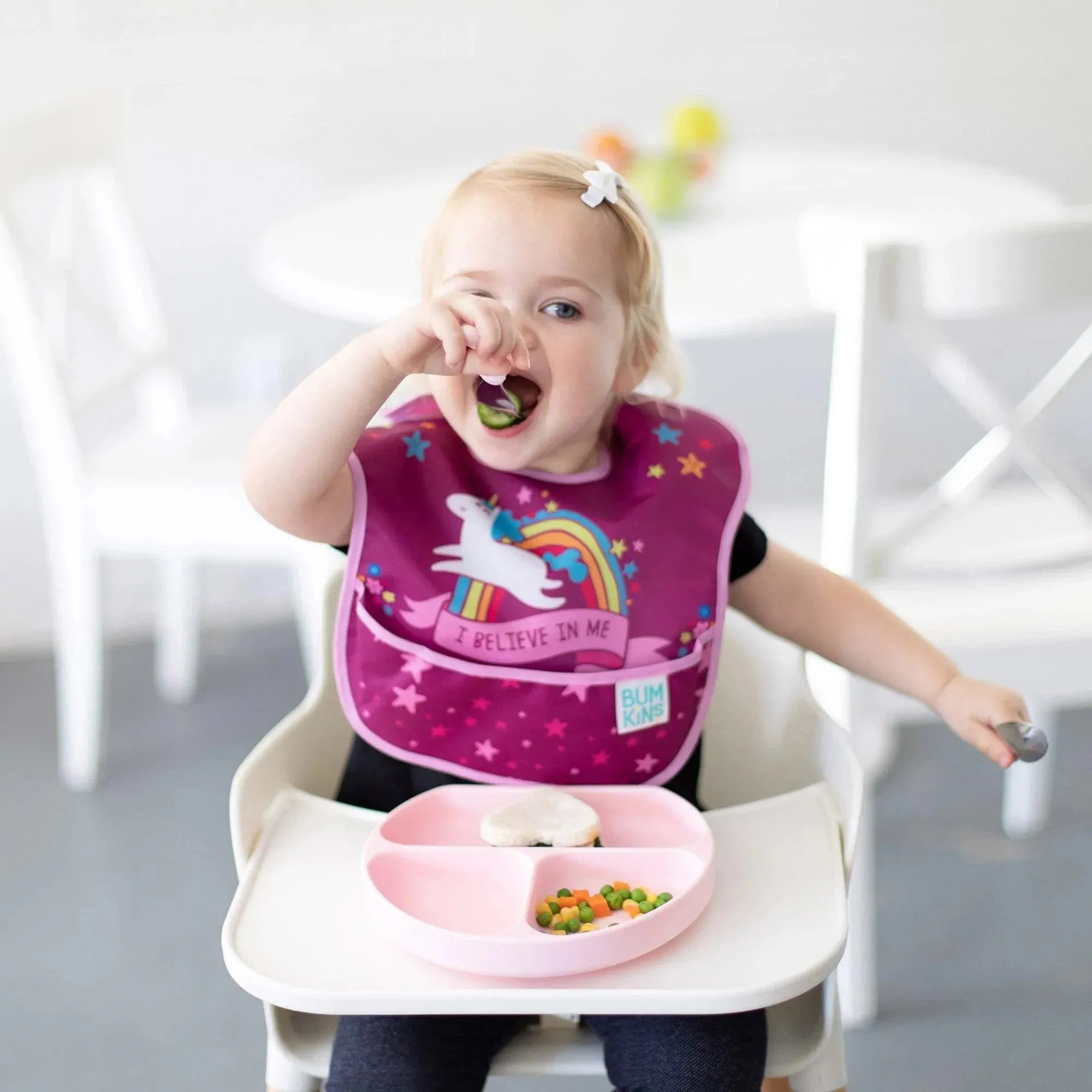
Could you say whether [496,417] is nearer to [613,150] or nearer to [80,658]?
[613,150]

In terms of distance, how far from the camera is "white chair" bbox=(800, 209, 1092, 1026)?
135 cm

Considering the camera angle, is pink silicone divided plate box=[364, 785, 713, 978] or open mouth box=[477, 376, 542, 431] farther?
open mouth box=[477, 376, 542, 431]

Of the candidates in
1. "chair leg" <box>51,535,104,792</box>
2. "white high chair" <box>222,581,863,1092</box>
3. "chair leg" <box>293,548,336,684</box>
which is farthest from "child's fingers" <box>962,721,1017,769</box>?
"chair leg" <box>51,535,104,792</box>

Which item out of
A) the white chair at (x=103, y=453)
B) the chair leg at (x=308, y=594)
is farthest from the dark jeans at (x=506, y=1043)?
the white chair at (x=103, y=453)

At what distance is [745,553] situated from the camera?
49.1 inches

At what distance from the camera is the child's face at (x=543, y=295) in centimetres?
112

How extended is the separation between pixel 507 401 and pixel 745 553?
258 millimetres

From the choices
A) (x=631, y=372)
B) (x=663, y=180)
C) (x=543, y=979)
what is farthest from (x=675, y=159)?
(x=543, y=979)

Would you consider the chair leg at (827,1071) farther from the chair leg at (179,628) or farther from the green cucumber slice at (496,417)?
the chair leg at (179,628)

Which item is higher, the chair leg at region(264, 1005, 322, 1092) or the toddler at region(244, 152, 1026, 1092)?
the toddler at region(244, 152, 1026, 1092)

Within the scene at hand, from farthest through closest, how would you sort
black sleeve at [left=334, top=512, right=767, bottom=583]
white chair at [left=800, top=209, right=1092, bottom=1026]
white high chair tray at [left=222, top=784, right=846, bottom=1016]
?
1. white chair at [left=800, top=209, right=1092, bottom=1026]
2. black sleeve at [left=334, top=512, right=767, bottom=583]
3. white high chair tray at [left=222, top=784, right=846, bottom=1016]

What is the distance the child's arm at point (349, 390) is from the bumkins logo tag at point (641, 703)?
277mm

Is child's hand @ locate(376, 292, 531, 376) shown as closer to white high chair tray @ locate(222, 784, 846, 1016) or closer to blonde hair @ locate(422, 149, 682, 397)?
blonde hair @ locate(422, 149, 682, 397)

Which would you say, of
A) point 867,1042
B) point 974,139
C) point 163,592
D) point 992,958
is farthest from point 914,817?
point 974,139
